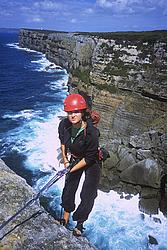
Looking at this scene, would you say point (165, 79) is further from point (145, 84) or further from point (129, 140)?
point (129, 140)

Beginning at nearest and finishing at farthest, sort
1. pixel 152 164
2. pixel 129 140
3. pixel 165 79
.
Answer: pixel 152 164
pixel 129 140
pixel 165 79

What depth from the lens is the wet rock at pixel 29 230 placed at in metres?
5.25

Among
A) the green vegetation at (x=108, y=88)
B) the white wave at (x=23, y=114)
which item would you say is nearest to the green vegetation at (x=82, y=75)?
the green vegetation at (x=108, y=88)

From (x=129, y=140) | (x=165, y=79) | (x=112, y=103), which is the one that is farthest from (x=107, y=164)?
(x=165, y=79)

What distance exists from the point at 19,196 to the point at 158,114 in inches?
1110

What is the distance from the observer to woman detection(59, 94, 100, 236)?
594 centimetres

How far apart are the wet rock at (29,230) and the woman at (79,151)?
0.45 meters

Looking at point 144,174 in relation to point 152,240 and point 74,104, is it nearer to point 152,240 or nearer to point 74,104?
point 152,240

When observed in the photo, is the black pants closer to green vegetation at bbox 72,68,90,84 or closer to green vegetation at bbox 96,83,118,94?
green vegetation at bbox 96,83,118,94

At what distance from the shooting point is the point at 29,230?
5504mm

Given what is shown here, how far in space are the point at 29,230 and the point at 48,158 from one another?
27976 mm

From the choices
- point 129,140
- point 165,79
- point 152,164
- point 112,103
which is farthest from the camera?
point 112,103

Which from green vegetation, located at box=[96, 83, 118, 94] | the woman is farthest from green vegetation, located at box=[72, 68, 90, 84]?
the woman

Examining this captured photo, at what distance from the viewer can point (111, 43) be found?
39719 mm
